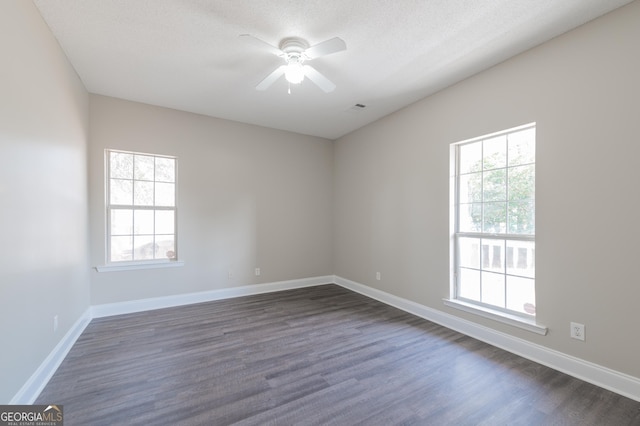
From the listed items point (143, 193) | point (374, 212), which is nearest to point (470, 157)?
point (374, 212)

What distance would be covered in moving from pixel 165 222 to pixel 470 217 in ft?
13.4

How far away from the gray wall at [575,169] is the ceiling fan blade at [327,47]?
174 centimetres

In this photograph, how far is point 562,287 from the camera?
2271 millimetres

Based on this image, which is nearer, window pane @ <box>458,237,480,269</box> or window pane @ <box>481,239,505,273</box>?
window pane @ <box>481,239,505,273</box>

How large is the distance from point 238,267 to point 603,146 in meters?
4.44

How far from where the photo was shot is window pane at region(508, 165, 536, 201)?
253 cm

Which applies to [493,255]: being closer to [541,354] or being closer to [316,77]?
[541,354]

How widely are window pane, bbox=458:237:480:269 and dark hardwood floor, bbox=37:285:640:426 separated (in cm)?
81

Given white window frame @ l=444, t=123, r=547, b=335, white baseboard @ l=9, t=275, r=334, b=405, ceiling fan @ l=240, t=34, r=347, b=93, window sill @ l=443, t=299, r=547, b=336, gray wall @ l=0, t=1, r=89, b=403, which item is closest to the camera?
gray wall @ l=0, t=1, r=89, b=403

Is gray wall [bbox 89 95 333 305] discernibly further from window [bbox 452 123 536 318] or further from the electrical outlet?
the electrical outlet

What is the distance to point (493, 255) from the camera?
2.84 metres

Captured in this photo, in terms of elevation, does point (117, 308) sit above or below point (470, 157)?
below

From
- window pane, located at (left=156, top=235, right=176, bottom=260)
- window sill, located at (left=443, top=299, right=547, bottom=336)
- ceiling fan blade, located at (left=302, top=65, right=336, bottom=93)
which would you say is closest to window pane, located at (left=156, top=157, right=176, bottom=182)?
window pane, located at (left=156, top=235, right=176, bottom=260)

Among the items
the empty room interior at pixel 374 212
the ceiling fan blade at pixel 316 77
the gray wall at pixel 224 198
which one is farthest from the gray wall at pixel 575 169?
the gray wall at pixel 224 198
